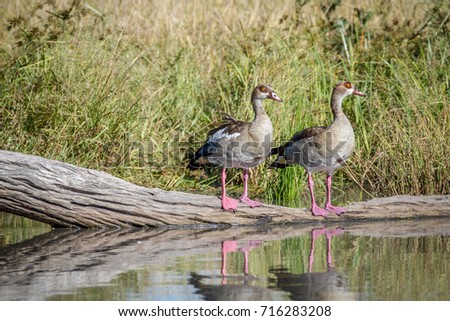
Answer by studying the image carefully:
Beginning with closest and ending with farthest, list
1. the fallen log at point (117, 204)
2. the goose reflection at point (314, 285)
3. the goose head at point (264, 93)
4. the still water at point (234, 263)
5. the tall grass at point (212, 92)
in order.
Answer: the goose reflection at point (314, 285) < the still water at point (234, 263) < the fallen log at point (117, 204) < the goose head at point (264, 93) < the tall grass at point (212, 92)

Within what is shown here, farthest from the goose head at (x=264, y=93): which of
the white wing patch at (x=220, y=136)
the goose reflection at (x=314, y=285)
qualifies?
the goose reflection at (x=314, y=285)

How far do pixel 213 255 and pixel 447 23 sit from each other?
8.01 metres

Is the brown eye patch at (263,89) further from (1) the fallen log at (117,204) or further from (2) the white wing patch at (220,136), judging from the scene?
(1) the fallen log at (117,204)

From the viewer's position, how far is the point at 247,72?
12594mm

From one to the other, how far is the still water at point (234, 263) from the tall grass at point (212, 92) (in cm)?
150

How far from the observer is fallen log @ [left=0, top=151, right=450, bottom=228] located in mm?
9211

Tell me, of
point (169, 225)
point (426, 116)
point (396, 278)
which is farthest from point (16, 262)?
point (426, 116)

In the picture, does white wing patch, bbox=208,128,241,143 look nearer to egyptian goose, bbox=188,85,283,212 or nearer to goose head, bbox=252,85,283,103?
egyptian goose, bbox=188,85,283,212

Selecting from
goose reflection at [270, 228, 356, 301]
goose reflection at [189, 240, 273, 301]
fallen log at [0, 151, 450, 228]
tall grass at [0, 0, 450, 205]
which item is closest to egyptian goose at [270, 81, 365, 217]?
fallen log at [0, 151, 450, 228]

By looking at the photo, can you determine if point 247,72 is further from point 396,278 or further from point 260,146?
point 396,278

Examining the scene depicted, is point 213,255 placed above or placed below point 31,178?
below

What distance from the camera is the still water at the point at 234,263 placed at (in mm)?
6629

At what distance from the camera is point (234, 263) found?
25.3ft

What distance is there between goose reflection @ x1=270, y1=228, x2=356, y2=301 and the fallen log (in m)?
2.14
